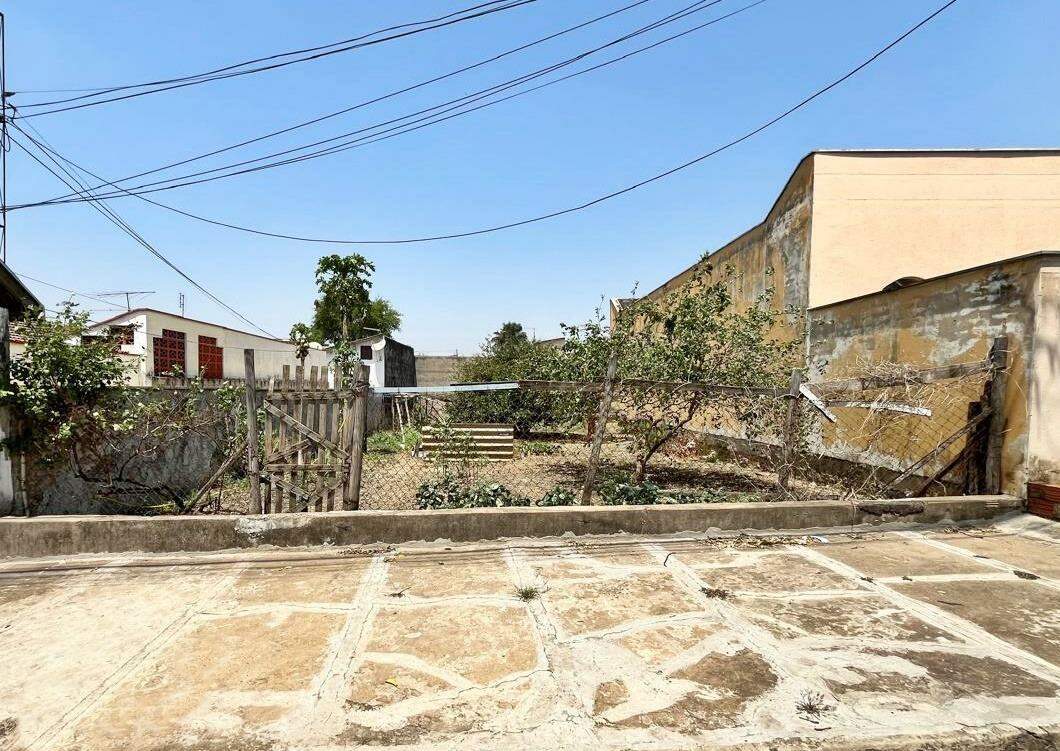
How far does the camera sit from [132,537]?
4.38 metres

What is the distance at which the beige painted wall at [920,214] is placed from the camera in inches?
383

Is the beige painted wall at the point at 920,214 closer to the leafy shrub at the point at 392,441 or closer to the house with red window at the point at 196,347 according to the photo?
the leafy shrub at the point at 392,441

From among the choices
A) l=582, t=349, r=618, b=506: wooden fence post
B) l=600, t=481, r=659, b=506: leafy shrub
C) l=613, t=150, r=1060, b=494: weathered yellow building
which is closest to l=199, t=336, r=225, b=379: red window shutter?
l=613, t=150, r=1060, b=494: weathered yellow building

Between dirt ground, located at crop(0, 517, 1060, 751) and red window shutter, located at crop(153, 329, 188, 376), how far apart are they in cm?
2116

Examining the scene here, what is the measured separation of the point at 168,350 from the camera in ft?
73.7

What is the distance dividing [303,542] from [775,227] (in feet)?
35.8

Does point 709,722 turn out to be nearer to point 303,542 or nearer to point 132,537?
point 303,542

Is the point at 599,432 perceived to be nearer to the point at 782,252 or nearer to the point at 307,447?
the point at 307,447

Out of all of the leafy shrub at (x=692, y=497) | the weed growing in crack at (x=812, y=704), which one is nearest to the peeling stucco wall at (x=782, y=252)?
the leafy shrub at (x=692, y=497)

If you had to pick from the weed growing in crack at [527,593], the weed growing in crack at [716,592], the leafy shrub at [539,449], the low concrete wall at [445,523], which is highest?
the low concrete wall at [445,523]

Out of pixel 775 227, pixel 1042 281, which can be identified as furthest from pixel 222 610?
pixel 775 227

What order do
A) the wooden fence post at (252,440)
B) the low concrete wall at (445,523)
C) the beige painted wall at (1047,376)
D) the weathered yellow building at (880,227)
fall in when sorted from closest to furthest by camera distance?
the low concrete wall at (445,523) < the wooden fence post at (252,440) < the beige painted wall at (1047,376) < the weathered yellow building at (880,227)

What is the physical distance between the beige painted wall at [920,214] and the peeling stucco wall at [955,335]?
175 cm

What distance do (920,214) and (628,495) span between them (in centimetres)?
904
